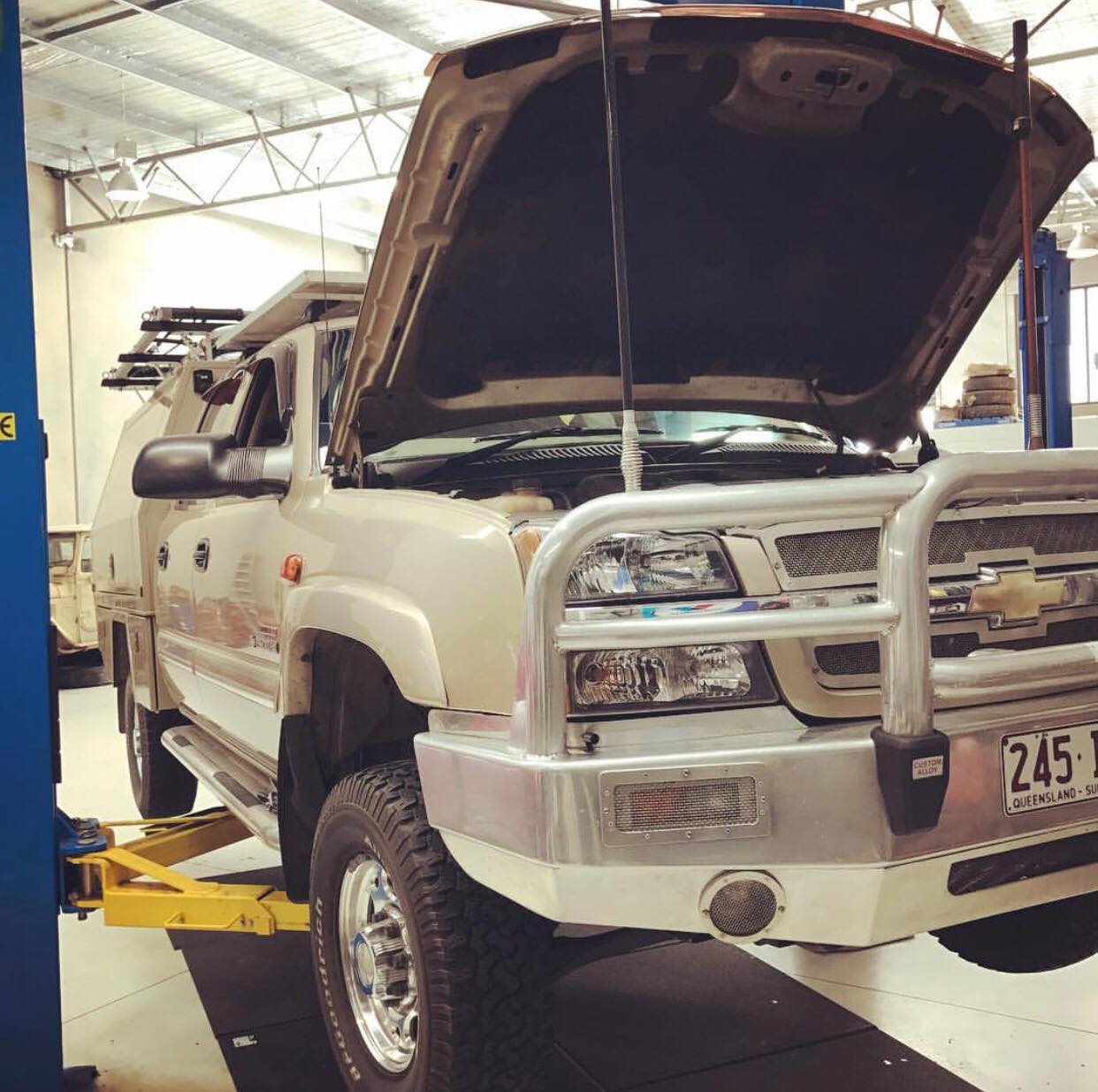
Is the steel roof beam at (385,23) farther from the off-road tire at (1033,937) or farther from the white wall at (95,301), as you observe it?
the off-road tire at (1033,937)

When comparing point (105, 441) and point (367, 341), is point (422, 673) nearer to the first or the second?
point (367, 341)

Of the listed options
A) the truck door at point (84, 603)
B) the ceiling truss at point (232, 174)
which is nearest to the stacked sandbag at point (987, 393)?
the ceiling truss at point (232, 174)

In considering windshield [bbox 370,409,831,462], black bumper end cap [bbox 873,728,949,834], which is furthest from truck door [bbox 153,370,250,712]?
black bumper end cap [bbox 873,728,949,834]

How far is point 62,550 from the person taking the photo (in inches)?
460

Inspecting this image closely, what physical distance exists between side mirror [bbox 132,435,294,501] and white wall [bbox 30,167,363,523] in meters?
11.4

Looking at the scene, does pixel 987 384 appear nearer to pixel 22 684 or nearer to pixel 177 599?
pixel 177 599

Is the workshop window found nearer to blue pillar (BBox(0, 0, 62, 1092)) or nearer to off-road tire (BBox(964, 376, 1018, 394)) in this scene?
off-road tire (BBox(964, 376, 1018, 394))

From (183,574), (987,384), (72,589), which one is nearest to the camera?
(183,574)

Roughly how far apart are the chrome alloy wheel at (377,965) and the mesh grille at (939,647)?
0.93 meters

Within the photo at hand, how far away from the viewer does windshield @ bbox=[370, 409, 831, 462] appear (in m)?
3.08

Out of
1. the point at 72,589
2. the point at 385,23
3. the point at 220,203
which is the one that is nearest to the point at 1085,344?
the point at 220,203

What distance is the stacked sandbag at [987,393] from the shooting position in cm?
1039

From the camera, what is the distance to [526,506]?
239cm

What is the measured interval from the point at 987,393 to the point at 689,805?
945 cm
